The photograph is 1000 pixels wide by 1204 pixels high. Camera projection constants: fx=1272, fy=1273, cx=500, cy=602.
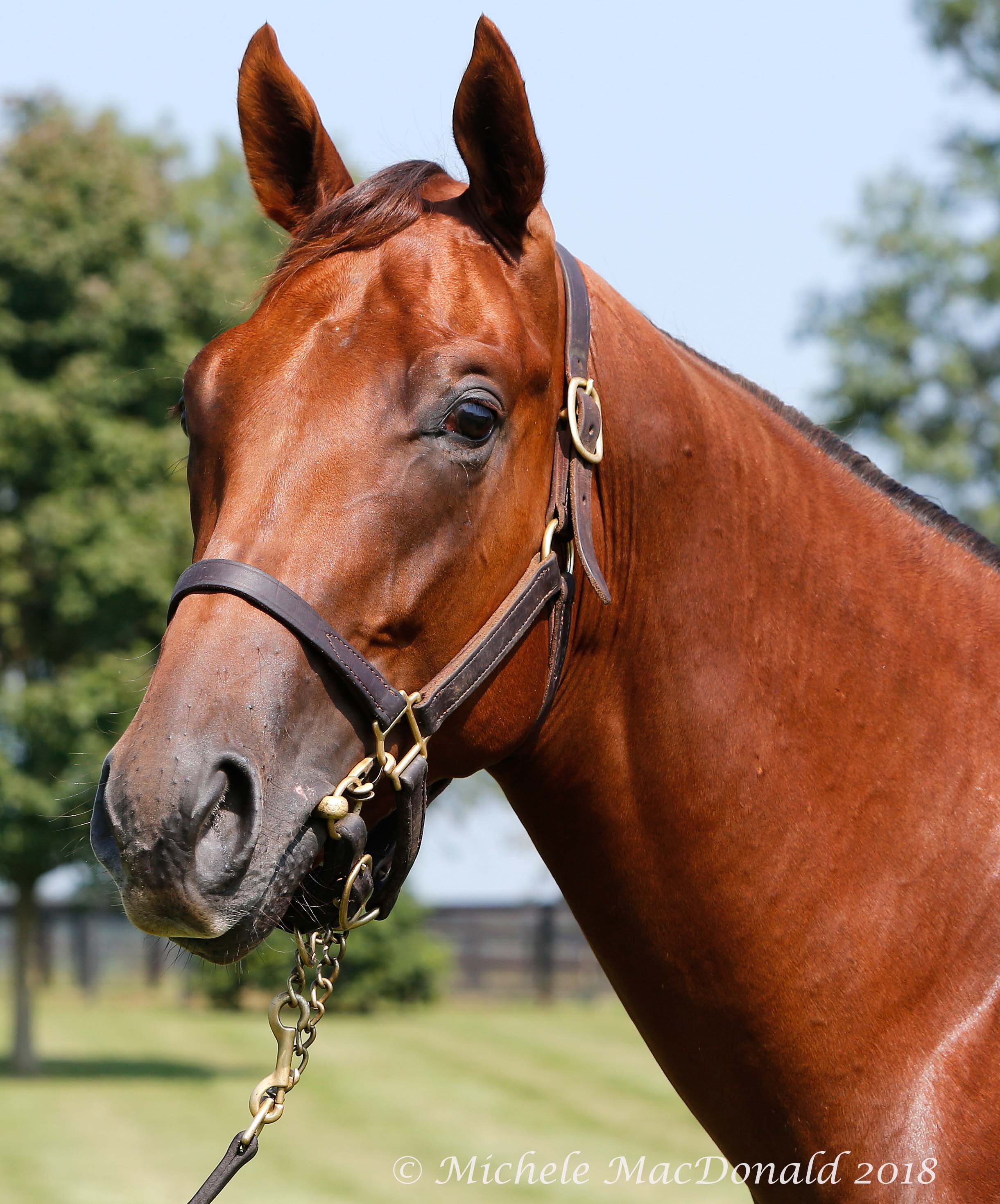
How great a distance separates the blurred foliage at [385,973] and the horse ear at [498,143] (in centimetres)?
2543

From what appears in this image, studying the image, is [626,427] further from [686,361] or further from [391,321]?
[391,321]

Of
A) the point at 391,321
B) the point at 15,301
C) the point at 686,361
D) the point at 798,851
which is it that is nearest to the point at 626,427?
the point at 686,361

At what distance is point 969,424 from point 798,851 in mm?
26886

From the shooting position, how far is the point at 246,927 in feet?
6.82

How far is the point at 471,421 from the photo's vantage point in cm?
233

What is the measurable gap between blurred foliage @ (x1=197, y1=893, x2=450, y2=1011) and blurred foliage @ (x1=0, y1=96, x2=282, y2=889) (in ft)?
34.1

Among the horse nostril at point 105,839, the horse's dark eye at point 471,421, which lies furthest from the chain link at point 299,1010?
the horse's dark eye at point 471,421

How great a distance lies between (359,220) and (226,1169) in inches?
71.5

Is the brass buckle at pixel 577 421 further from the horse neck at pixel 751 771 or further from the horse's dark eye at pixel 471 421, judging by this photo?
the horse's dark eye at pixel 471 421

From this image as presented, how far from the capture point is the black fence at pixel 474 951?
3102cm

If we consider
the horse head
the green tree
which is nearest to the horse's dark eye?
the horse head

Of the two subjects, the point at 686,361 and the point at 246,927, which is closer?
the point at 246,927

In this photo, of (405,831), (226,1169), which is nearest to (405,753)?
(405,831)

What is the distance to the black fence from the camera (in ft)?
102
